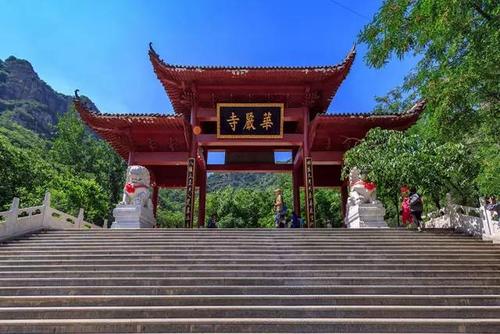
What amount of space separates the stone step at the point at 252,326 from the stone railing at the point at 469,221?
4080mm

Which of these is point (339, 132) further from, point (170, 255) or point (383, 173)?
point (170, 255)

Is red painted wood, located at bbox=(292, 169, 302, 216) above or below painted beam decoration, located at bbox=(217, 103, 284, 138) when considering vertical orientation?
below

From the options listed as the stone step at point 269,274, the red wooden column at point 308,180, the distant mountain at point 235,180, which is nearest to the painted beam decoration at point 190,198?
the red wooden column at point 308,180

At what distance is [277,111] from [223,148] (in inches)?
110

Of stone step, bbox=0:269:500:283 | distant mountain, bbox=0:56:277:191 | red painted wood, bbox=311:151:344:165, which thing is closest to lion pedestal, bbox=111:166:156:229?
stone step, bbox=0:269:500:283

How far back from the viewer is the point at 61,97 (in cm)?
7494

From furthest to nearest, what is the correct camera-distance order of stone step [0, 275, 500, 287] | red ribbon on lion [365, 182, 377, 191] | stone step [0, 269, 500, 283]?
red ribbon on lion [365, 182, 377, 191] → stone step [0, 269, 500, 283] → stone step [0, 275, 500, 287]

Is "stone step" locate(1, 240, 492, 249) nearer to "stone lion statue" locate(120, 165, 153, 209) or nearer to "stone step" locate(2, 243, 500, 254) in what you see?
"stone step" locate(2, 243, 500, 254)

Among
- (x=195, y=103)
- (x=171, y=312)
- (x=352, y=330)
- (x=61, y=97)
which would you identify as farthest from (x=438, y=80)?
(x=61, y=97)

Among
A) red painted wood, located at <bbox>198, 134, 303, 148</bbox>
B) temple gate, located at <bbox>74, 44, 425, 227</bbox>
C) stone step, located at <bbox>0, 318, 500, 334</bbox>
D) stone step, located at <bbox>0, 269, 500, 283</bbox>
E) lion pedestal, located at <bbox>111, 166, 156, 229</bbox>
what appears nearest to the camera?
stone step, located at <bbox>0, 318, 500, 334</bbox>

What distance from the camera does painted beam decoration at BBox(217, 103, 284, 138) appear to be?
12.9m

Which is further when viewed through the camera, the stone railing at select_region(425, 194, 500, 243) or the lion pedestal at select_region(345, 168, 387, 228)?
the lion pedestal at select_region(345, 168, 387, 228)

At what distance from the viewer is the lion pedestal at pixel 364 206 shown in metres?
9.56

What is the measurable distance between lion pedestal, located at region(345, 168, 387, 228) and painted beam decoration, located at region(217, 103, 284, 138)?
3.73 m
